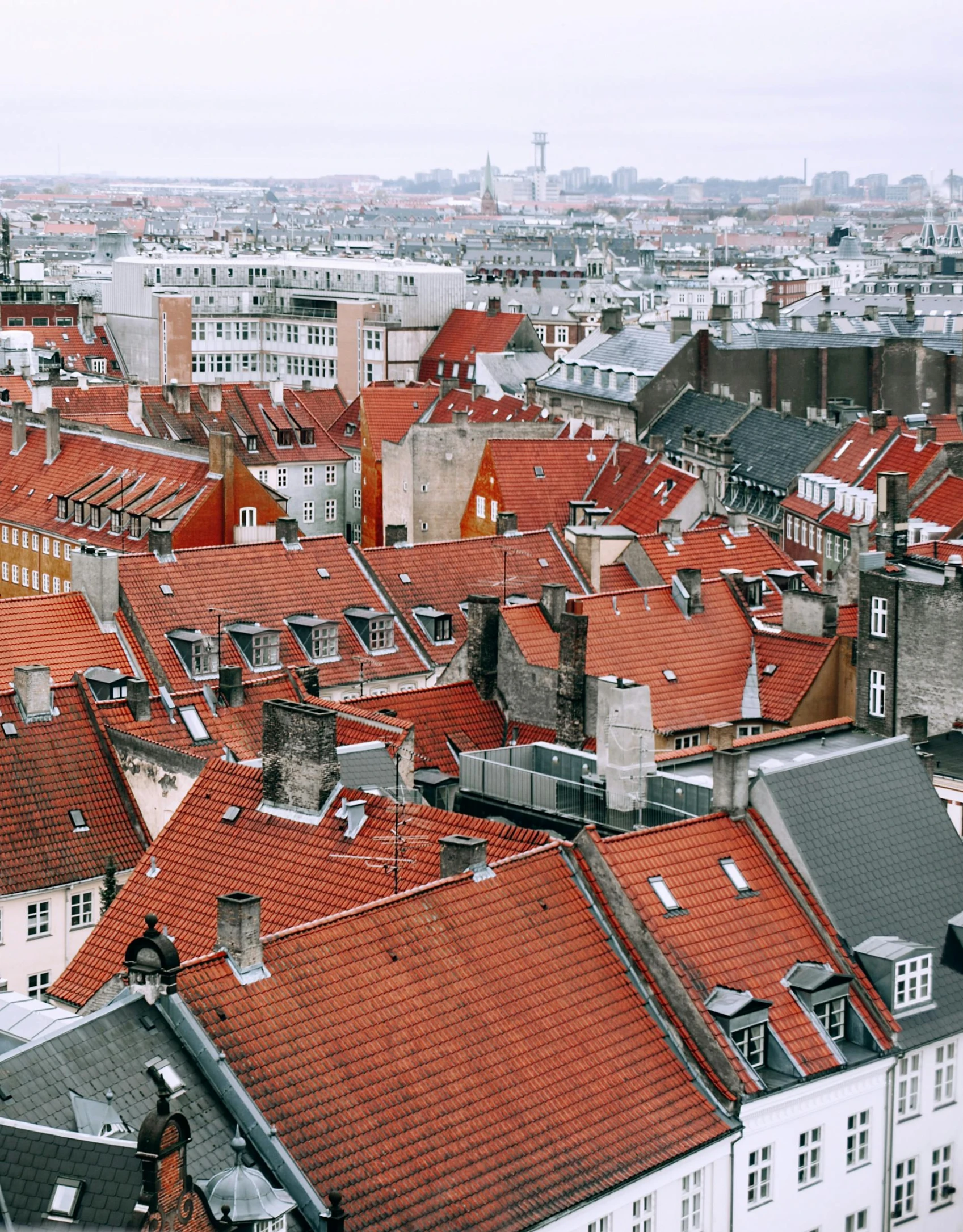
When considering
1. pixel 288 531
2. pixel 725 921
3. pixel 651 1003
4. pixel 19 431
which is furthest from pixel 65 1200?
pixel 19 431

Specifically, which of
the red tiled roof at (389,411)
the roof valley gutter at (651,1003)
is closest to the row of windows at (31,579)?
the red tiled roof at (389,411)

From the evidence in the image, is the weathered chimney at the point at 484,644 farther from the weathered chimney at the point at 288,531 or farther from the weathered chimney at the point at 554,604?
the weathered chimney at the point at 288,531

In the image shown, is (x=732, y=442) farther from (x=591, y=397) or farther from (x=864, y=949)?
(x=864, y=949)

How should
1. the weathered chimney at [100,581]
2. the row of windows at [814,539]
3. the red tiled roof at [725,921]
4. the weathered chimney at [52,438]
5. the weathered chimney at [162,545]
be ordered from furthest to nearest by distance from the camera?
the weathered chimney at [52,438]
the row of windows at [814,539]
the weathered chimney at [162,545]
the weathered chimney at [100,581]
the red tiled roof at [725,921]

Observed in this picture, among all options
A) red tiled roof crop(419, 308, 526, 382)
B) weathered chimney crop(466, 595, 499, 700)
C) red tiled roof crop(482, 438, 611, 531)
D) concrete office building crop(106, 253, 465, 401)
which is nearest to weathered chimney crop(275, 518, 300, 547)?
weathered chimney crop(466, 595, 499, 700)

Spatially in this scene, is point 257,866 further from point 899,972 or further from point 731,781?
point 899,972

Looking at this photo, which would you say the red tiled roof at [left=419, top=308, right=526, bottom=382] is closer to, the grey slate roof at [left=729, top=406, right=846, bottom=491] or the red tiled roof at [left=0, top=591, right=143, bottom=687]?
the grey slate roof at [left=729, top=406, right=846, bottom=491]

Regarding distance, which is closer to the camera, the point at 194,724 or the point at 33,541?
the point at 194,724
